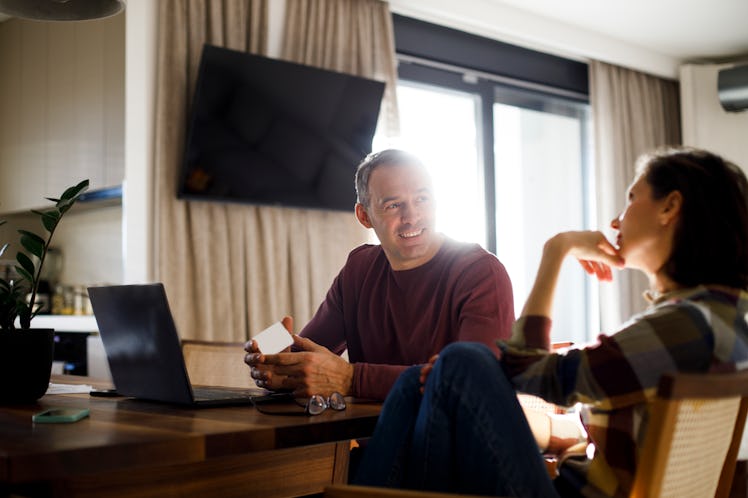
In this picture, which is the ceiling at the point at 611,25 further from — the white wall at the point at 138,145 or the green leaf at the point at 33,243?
the green leaf at the point at 33,243

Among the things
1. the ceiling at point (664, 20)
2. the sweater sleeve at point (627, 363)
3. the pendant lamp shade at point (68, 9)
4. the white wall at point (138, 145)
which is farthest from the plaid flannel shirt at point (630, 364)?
the ceiling at point (664, 20)

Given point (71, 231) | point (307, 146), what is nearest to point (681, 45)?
point (307, 146)

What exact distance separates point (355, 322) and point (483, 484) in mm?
818

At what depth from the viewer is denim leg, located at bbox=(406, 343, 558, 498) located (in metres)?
1.22

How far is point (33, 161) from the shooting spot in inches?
185

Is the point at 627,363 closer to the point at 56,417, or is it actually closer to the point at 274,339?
the point at 274,339

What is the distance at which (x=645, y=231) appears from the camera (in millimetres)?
1393

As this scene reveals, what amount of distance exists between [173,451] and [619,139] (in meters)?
5.11

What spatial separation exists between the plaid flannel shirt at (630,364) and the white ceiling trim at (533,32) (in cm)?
347

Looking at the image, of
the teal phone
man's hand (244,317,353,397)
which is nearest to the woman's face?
man's hand (244,317,353,397)

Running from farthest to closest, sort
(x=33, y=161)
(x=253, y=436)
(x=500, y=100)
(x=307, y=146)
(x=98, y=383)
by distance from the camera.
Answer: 1. (x=500, y=100)
2. (x=33, y=161)
3. (x=307, y=146)
4. (x=98, y=383)
5. (x=253, y=436)

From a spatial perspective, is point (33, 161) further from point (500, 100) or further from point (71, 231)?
point (500, 100)

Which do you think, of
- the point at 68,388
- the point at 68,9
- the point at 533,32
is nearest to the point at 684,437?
the point at 68,388

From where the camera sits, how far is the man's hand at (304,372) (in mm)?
1536
